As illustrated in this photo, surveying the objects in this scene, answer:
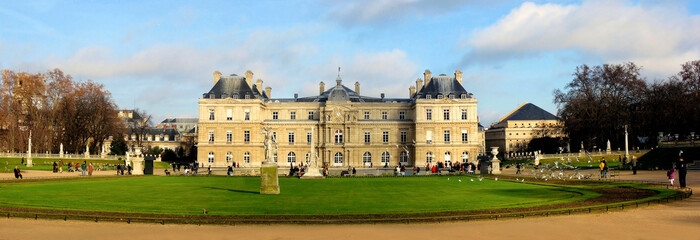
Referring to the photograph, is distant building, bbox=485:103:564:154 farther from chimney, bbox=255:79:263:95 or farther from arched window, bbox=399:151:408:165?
chimney, bbox=255:79:263:95

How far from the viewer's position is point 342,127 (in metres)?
80.7

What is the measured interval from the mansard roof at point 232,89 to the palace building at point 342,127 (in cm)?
14

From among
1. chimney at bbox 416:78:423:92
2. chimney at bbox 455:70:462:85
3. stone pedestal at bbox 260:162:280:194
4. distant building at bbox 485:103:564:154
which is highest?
chimney at bbox 455:70:462:85

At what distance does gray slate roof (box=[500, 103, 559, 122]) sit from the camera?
409 ft

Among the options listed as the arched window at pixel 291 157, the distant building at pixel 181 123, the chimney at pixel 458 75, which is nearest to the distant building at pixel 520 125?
the chimney at pixel 458 75

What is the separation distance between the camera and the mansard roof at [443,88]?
8044 cm

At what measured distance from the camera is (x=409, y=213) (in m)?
16.2

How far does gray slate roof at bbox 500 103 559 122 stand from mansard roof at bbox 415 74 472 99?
49511mm

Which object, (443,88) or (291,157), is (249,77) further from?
(443,88)

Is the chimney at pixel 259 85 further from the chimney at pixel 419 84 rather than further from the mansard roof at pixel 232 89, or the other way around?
the chimney at pixel 419 84

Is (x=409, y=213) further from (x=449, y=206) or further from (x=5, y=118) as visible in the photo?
(x=5, y=118)

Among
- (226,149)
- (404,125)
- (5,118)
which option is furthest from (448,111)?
(5,118)

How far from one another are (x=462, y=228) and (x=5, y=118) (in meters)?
69.9

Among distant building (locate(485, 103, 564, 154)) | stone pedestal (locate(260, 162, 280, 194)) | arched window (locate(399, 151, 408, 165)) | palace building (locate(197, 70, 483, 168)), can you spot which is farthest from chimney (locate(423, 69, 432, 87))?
stone pedestal (locate(260, 162, 280, 194))
